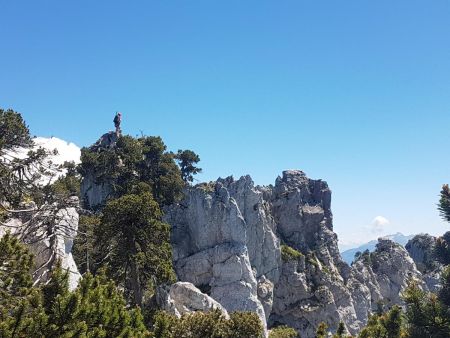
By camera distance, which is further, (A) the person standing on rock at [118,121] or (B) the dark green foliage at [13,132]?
(A) the person standing on rock at [118,121]

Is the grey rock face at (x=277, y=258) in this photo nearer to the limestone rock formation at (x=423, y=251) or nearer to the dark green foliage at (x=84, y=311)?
the limestone rock formation at (x=423, y=251)

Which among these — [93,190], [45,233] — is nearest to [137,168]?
[93,190]

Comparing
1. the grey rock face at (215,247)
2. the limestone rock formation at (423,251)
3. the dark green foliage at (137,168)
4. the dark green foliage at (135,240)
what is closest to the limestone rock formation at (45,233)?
the dark green foliage at (135,240)

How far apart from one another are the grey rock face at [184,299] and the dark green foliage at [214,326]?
12.6 metres

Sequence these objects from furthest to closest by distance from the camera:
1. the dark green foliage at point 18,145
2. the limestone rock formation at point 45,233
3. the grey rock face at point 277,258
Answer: the grey rock face at point 277,258 → the dark green foliage at point 18,145 → the limestone rock formation at point 45,233

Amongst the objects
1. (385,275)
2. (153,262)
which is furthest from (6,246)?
(385,275)

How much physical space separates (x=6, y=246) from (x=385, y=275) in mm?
106711

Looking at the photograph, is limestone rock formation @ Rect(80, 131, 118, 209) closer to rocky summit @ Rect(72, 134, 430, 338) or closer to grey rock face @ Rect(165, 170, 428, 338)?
rocky summit @ Rect(72, 134, 430, 338)

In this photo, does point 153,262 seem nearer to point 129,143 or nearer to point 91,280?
point 91,280

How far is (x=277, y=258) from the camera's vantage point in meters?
78.4

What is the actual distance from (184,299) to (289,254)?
1740 inches

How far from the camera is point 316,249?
292ft

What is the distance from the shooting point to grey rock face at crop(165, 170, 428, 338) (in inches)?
2562

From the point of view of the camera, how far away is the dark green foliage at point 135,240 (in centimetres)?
3759
